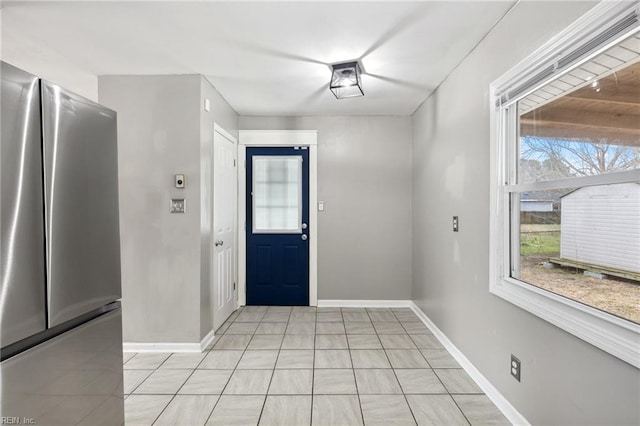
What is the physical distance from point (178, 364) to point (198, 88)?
7.84 feet

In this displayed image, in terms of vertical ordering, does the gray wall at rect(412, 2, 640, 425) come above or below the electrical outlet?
above

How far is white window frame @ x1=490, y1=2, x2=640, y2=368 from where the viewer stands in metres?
1.25

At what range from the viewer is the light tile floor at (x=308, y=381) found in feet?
6.64

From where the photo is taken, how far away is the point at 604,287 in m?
1.42

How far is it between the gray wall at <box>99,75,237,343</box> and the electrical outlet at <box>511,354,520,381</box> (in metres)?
2.44

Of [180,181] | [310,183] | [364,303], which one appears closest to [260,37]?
[180,181]

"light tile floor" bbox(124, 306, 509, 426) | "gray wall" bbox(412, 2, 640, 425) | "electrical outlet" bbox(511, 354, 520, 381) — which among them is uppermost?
"gray wall" bbox(412, 2, 640, 425)

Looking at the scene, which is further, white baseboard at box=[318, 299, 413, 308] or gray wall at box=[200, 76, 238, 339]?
white baseboard at box=[318, 299, 413, 308]

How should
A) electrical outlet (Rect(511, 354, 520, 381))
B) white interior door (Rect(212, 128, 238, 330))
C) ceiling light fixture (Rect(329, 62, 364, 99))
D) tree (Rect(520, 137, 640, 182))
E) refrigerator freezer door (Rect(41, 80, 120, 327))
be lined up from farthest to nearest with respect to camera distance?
white interior door (Rect(212, 128, 238, 330)), ceiling light fixture (Rect(329, 62, 364, 99)), electrical outlet (Rect(511, 354, 520, 381)), tree (Rect(520, 137, 640, 182)), refrigerator freezer door (Rect(41, 80, 120, 327))

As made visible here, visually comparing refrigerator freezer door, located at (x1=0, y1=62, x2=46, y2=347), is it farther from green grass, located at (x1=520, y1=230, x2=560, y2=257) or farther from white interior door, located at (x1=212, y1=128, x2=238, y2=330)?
white interior door, located at (x1=212, y1=128, x2=238, y2=330)

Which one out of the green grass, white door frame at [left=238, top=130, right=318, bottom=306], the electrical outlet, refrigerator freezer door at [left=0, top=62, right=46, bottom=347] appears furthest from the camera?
white door frame at [left=238, top=130, right=318, bottom=306]

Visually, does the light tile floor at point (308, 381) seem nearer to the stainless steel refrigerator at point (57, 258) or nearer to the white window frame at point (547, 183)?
the white window frame at point (547, 183)

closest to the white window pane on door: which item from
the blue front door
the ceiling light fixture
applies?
the blue front door

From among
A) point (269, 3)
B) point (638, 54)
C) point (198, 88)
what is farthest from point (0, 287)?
point (198, 88)
